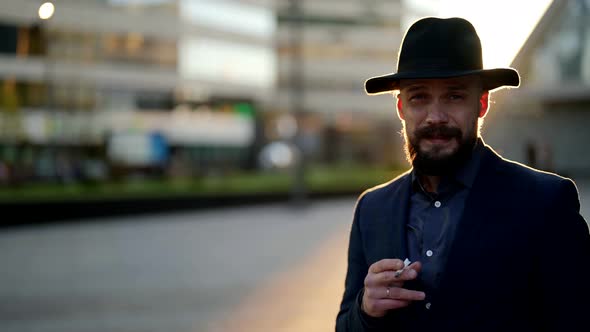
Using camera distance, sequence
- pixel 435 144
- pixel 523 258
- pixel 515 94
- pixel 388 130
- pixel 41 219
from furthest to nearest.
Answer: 1. pixel 388 130
2. pixel 41 219
3. pixel 515 94
4. pixel 435 144
5. pixel 523 258

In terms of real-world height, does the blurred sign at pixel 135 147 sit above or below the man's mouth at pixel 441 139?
below

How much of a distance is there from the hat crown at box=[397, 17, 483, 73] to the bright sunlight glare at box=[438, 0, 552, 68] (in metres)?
0.77

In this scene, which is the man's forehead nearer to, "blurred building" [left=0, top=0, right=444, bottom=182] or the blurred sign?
"blurred building" [left=0, top=0, right=444, bottom=182]

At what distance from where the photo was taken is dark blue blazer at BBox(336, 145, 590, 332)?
2328 millimetres

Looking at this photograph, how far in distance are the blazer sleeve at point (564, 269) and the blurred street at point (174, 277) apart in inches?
48.5

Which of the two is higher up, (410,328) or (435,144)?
(435,144)

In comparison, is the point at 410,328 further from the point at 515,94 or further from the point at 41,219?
the point at 41,219

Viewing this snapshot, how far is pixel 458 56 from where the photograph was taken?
98.1 inches

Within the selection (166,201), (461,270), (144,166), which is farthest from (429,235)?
(144,166)

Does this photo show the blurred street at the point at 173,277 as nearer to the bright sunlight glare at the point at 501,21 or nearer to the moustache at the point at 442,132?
the bright sunlight glare at the point at 501,21

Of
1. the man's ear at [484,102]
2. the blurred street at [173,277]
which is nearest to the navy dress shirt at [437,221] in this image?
the man's ear at [484,102]

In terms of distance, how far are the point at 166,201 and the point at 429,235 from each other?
2337 cm

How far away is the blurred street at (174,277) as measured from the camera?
345 inches

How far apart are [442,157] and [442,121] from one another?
10 centimetres
